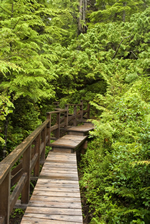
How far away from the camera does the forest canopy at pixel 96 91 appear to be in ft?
12.1

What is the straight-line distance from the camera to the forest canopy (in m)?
3.69

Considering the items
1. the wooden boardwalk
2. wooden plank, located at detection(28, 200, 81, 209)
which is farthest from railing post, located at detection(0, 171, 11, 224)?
wooden plank, located at detection(28, 200, 81, 209)

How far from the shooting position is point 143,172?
10.8 ft

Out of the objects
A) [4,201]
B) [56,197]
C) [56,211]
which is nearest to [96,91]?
[56,197]

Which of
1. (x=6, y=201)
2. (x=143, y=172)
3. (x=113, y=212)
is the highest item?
(x=6, y=201)

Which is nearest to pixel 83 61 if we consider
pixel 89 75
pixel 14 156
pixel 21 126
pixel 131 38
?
pixel 89 75

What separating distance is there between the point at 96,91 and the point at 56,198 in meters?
11.3

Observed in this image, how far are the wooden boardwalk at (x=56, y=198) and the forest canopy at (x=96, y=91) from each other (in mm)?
867

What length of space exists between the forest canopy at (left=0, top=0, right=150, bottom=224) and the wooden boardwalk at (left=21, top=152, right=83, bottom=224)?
87 cm

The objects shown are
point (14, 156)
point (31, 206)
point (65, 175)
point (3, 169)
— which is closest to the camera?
point (3, 169)

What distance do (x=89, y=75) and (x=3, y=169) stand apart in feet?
32.1

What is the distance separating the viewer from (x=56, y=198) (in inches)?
134

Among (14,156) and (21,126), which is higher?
(14,156)

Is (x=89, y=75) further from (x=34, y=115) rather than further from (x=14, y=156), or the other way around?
(x=14, y=156)
